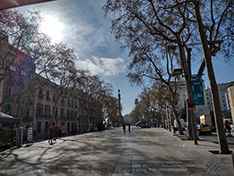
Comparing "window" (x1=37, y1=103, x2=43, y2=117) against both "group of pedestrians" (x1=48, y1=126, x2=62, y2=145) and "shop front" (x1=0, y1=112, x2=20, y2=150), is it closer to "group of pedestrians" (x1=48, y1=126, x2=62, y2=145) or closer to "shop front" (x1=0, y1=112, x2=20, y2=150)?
"group of pedestrians" (x1=48, y1=126, x2=62, y2=145)

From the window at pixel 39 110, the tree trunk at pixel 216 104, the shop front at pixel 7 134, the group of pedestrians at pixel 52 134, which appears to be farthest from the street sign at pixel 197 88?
the window at pixel 39 110

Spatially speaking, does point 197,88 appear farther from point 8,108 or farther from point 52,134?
point 8,108

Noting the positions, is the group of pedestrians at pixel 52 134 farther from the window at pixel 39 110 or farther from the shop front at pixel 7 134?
the window at pixel 39 110

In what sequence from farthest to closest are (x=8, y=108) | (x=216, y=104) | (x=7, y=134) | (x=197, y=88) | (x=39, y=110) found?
(x=39, y=110)
(x=8, y=108)
(x=7, y=134)
(x=197, y=88)
(x=216, y=104)

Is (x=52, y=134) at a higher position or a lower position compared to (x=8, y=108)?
lower

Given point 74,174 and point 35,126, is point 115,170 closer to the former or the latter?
point 74,174

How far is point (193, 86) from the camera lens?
1298cm

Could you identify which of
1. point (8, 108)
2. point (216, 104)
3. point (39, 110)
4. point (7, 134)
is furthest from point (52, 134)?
point (39, 110)

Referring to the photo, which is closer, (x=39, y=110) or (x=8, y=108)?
(x=8, y=108)

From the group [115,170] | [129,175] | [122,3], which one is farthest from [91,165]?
[122,3]

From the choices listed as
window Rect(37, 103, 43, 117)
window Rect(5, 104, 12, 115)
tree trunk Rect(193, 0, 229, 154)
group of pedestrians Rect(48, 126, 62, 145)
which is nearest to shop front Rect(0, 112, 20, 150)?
group of pedestrians Rect(48, 126, 62, 145)

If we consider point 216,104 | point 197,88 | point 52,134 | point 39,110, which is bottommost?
point 52,134

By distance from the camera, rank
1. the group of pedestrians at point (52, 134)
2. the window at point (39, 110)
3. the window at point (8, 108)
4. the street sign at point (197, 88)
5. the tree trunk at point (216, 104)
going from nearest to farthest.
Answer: the tree trunk at point (216, 104) → the street sign at point (197, 88) → the group of pedestrians at point (52, 134) → the window at point (8, 108) → the window at point (39, 110)

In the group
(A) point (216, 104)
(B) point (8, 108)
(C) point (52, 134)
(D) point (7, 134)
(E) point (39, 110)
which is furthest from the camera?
(E) point (39, 110)
